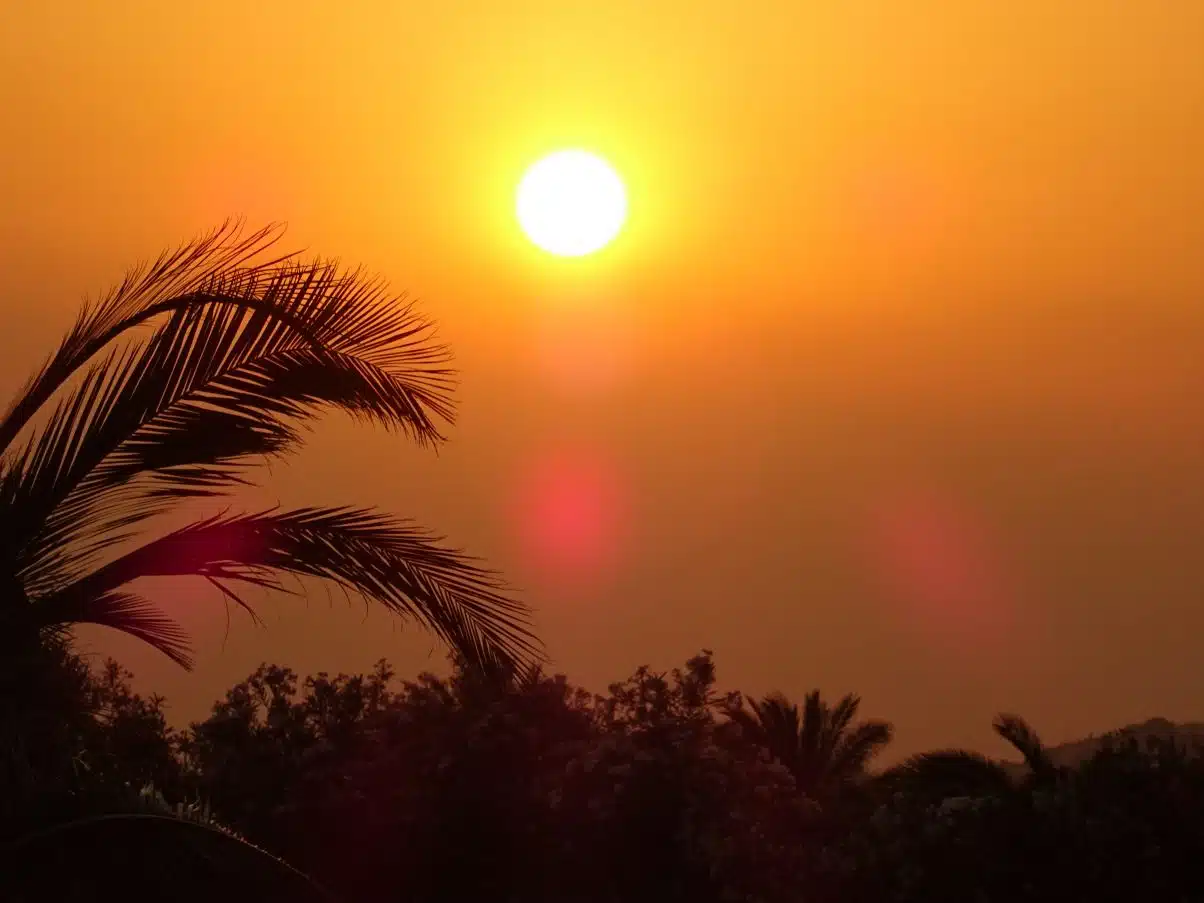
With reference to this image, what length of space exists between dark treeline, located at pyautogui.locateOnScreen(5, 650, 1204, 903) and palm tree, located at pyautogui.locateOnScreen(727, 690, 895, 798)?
5747mm

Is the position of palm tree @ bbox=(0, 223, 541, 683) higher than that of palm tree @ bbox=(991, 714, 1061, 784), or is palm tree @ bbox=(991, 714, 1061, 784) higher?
palm tree @ bbox=(991, 714, 1061, 784)

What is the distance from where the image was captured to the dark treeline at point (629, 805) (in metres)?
16.9

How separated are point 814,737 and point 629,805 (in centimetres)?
1423

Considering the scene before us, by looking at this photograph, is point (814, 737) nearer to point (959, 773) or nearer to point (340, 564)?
point (959, 773)

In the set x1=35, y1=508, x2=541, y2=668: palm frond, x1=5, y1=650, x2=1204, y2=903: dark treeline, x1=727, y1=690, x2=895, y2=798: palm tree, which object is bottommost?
x1=35, y1=508, x2=541, y2=668: palm frond

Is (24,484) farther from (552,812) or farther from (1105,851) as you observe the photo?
(552,812)

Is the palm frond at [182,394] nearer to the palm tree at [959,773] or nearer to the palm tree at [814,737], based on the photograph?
the palm tree at [959,773]

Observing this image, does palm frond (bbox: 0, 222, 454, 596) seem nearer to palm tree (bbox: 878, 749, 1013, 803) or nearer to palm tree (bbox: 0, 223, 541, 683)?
palm tree (bbox: 0, 223, 541, 683)

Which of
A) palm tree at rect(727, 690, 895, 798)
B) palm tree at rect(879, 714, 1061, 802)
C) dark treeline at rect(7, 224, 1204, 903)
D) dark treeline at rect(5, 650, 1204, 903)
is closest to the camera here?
dark treeline at rect(7, 224, 1204, 903)

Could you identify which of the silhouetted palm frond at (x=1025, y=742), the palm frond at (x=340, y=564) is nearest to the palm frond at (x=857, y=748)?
the silhouetted palm frond at (x=1025, y=742)

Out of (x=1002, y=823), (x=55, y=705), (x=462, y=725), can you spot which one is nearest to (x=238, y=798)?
(x=462, y=725)

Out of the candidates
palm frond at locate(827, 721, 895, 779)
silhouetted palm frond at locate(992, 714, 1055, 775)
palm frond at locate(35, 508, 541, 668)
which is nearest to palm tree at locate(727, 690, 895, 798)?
palm frond at locate(827, 721, 895, 779)

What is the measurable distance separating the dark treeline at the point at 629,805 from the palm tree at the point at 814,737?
18.9 ft

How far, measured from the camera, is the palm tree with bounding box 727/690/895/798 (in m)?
34.0
